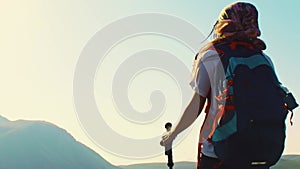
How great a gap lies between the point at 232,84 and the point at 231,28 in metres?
0.66

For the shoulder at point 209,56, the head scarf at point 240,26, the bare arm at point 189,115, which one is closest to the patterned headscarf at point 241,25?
the head scarf at point 240,26

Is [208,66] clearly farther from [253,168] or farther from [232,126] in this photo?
[253,168]

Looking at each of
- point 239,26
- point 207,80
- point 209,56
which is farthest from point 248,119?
point 239,26

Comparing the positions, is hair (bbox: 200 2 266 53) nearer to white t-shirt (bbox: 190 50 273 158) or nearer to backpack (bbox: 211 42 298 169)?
white t-shirt (bbox: 190 50 273 158)

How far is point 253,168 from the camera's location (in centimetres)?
341

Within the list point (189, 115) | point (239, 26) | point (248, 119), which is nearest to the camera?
point (248, 119)

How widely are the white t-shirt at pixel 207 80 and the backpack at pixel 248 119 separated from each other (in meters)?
0.11

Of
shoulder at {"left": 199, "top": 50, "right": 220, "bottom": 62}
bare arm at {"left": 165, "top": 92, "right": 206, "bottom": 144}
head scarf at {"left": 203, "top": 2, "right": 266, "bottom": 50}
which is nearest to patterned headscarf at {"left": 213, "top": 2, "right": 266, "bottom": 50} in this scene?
head scarf at {"left": 203, "top": 2, "right": 266, "bottom": 50}

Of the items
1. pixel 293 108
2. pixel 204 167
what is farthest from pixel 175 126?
pixel 293 108

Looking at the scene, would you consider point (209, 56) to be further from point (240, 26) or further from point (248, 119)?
point (248, 119)

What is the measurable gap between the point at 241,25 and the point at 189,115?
98 cm

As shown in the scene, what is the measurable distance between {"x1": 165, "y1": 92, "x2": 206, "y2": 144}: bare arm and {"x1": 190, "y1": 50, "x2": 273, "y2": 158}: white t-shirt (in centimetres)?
7

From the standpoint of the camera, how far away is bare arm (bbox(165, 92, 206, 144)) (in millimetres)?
3687

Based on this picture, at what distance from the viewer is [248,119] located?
3326mm
